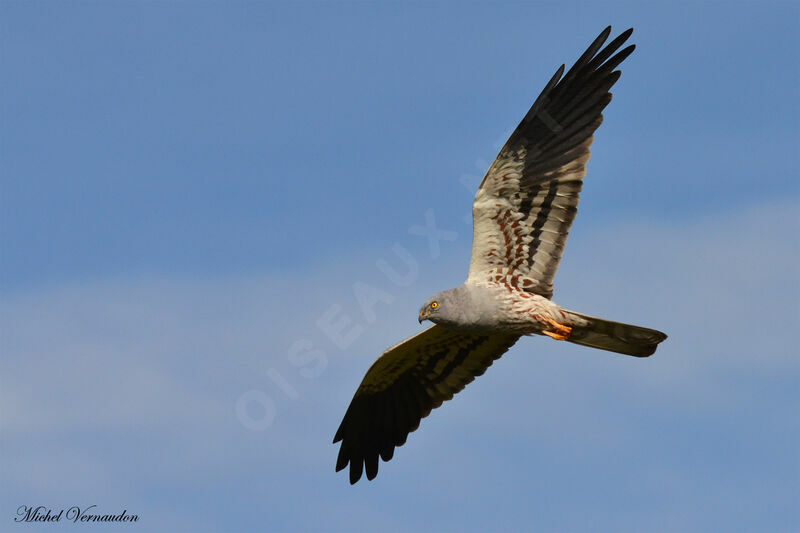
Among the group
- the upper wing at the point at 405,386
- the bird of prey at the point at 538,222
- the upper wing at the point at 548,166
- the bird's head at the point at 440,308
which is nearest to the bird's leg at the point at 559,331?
the bird of prey at the point at 538,222

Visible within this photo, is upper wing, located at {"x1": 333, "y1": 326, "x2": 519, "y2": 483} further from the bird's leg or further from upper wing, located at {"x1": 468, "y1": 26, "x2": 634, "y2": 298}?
upper wing, located at {"x1": 468, "y1": 26, "x2": 634, "y2": 298}

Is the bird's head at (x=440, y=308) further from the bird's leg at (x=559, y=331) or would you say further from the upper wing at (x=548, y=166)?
the bird's leg at (x=559, y=331)

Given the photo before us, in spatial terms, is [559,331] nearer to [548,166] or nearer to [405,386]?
[548,166]

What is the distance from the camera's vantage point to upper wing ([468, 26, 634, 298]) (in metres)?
13.4

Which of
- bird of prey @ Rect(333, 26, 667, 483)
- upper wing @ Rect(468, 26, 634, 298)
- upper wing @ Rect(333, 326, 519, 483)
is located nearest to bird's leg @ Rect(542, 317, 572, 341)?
bird of prey @ Rect(333, 26, 667, 483)

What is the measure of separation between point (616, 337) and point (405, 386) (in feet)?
11.7

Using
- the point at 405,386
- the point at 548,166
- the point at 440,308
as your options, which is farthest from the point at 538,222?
the point at 405,386

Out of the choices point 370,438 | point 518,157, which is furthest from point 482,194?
point 370,438

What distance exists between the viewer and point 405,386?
51.4 feet

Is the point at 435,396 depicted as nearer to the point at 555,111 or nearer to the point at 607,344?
the point at 607,344

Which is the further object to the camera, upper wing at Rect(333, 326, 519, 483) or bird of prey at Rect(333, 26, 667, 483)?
upper wing at Rect(333, 326, 519, 483)

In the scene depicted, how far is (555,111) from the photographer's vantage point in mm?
13500

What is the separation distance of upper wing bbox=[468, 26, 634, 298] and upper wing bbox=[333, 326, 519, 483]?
190 cm

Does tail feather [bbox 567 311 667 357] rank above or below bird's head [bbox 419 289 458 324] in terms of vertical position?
below
